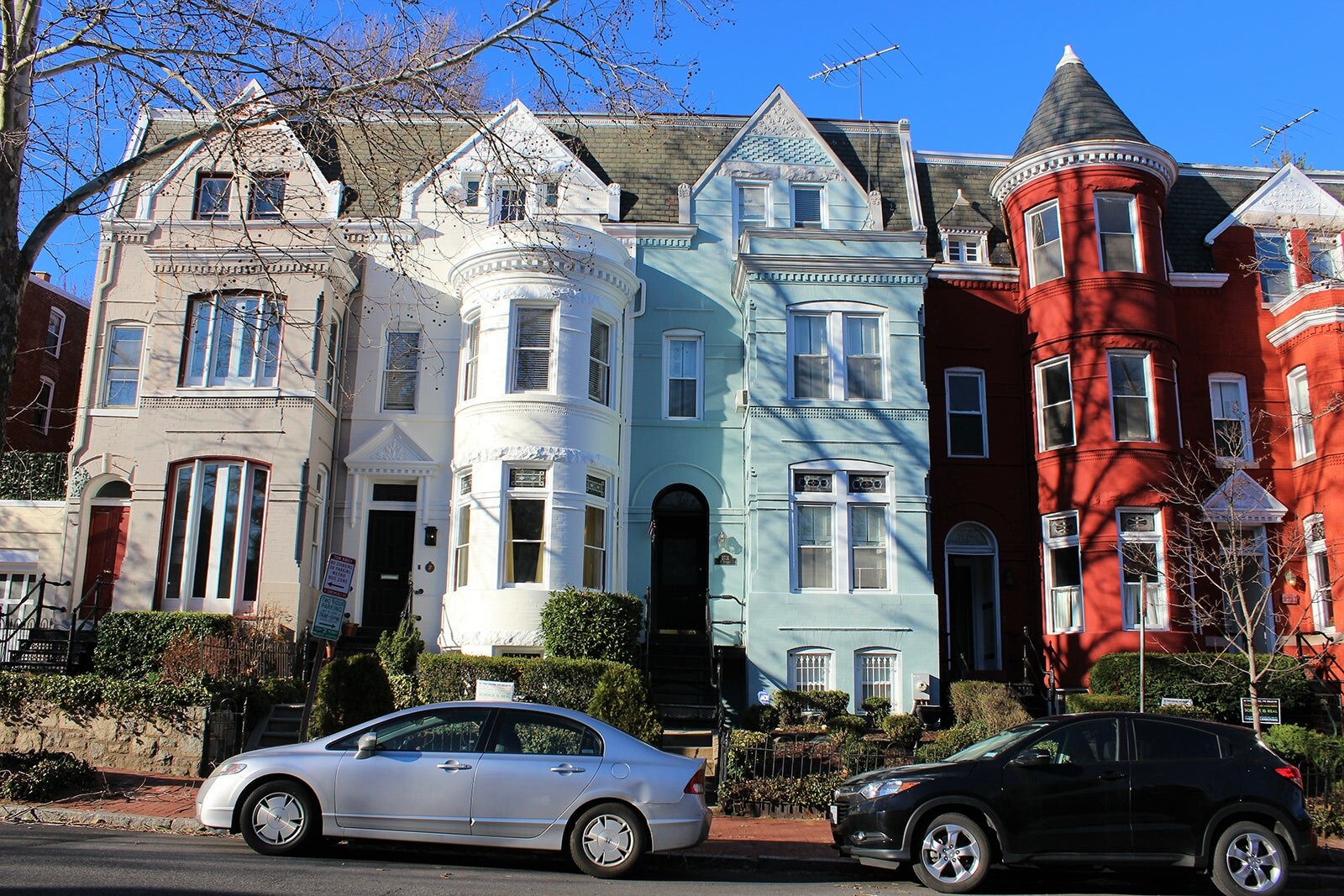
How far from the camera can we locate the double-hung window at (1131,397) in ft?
69.1

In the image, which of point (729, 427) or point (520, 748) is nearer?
point (520, 748)

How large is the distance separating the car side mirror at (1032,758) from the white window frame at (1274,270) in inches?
670

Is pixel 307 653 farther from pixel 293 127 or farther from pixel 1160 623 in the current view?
pixel 1160 623

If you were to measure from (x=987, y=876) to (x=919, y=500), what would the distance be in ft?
35.2

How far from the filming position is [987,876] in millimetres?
9961

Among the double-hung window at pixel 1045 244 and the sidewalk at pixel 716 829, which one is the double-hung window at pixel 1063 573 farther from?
the sidewalk at pixel 716 829

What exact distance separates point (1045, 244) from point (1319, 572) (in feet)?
27.5

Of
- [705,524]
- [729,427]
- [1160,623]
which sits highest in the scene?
[729,427]

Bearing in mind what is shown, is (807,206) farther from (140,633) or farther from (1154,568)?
(140,633)

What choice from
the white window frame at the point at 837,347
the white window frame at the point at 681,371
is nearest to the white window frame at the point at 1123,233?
the white window frame at the point at 837,347

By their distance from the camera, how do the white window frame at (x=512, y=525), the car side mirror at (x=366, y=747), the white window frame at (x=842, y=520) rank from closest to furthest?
the car side mirror at (x=366, y=747) < the white window frame at (x=512, y=525) < the white window frame at (x=842, y=520)

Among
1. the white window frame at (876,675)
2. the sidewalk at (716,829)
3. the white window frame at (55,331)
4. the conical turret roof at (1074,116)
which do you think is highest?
the conical turret roof at (1074,116)

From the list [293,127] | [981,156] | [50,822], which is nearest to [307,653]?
[50,822]

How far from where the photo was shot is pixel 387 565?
21156 millimetres
